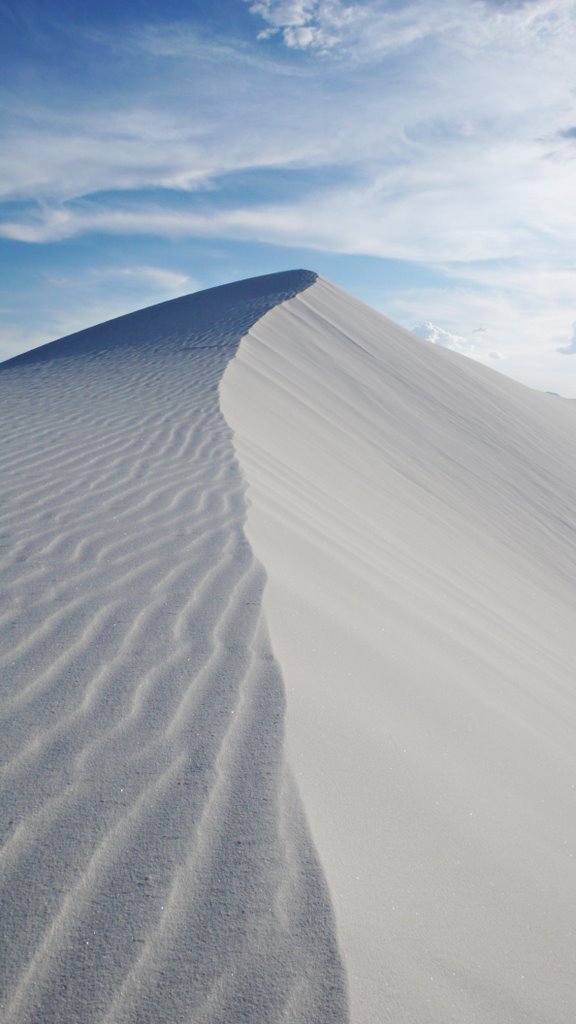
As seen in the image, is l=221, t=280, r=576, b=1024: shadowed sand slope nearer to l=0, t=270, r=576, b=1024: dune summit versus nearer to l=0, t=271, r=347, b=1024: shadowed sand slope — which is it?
l=0, t=270, r=576, b=1024: dune summit

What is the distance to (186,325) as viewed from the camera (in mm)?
13367

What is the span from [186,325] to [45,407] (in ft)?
19.8

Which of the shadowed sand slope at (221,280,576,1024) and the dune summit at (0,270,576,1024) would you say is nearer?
the dune summit at (0,270,576,1024)

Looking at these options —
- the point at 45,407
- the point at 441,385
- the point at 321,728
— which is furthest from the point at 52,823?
the point at 441,385

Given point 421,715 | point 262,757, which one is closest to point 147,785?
point 262,757

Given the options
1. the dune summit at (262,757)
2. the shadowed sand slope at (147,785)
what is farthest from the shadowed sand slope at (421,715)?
the shadowed sand slope at (147,785)

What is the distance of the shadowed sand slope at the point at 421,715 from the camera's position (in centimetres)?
175

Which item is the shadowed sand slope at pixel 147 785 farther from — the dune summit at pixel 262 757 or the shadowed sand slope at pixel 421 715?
the shadowed sand slope at pixel 421 715

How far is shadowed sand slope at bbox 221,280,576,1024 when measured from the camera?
175 centimetres

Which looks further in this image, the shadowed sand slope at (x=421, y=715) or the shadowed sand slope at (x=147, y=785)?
the shadowed sand slope at (x=421, y=715)

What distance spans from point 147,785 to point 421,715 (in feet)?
3.92

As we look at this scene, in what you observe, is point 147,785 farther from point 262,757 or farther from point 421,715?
point 421,715

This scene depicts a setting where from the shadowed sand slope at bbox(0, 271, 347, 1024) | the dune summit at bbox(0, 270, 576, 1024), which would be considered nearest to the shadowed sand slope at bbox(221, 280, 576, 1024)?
the dune summit at bbox(0, 270, 576, 1024)

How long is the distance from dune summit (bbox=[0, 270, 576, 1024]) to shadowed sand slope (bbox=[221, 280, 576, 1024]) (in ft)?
0.03
